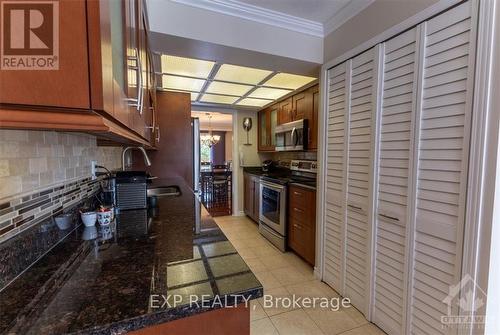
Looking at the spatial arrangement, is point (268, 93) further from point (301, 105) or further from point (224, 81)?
point (224, 81)

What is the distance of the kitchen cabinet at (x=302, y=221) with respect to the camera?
244 centimetres

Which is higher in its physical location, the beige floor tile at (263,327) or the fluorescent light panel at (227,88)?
the fluorescent light panel at (227,88)

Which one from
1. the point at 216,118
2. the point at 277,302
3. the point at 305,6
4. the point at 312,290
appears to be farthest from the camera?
the point at 216,118

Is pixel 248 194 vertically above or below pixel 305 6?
below

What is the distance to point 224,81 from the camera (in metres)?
2.68

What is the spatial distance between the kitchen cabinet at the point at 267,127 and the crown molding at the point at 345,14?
1.77m

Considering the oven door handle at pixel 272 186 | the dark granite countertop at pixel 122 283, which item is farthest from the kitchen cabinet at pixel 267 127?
the dark granite countertop at pixel 122 283

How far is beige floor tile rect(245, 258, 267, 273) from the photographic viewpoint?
2479 mm

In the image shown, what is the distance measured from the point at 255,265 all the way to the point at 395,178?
5.71 feet

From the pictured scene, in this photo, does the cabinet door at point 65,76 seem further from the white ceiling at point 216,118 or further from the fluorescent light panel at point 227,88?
the white ceiling at point 216,118

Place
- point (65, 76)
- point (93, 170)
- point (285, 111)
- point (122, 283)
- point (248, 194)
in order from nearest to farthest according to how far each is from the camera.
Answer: point (65, 76), point (122, 283), point (93, 170), point (285, 111), point (248, 194)

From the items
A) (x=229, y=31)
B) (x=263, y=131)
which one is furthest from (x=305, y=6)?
(x=263, y=131)

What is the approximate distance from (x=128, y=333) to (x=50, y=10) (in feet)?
2.21

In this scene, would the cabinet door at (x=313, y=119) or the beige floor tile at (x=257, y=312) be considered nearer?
the beige floor tile at (x=257, y=312)
